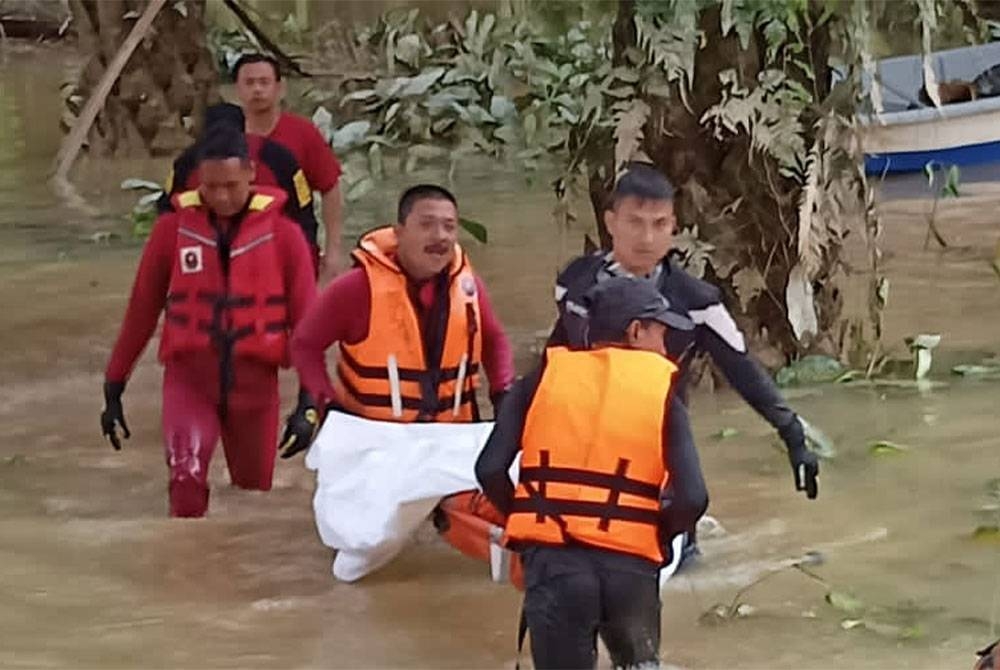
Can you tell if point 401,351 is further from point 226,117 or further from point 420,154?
point 420,154

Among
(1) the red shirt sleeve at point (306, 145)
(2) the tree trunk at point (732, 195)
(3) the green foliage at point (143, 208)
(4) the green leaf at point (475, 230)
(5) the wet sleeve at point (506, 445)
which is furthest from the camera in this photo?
(3) the green foliage at point (143, 208)

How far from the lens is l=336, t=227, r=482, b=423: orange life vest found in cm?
566

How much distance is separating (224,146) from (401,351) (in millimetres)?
987

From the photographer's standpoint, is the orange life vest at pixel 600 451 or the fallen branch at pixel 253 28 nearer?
the orange life vest at pixel 600 451

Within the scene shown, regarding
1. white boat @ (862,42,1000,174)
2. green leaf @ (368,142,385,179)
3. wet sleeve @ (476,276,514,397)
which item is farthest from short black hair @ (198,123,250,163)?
green leaf @ (368,142,385,179)

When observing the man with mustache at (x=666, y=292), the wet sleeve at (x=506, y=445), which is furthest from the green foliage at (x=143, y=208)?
the wet sleeve at (x=506, y=445)

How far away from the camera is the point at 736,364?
5.08 m

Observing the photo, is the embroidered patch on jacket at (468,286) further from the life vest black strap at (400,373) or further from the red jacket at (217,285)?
the red jacket at (217,285)

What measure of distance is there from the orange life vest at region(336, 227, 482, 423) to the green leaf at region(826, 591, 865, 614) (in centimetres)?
120

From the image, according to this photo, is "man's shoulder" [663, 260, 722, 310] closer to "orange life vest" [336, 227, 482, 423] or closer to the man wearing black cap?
"orange life vest" [336, 227, 482, 423]

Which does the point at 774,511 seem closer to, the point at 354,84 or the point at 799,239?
the point at 799,239

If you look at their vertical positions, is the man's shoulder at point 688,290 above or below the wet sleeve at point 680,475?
above

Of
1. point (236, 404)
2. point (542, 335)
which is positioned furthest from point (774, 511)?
point (542, 335)

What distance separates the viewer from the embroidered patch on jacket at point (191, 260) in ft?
20.5
